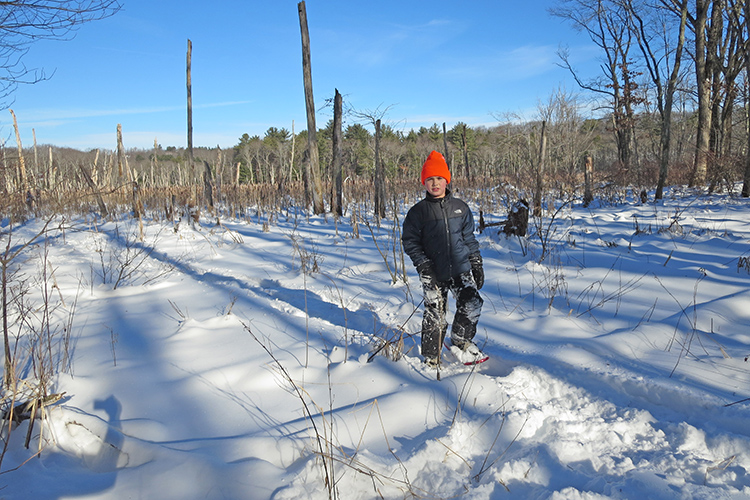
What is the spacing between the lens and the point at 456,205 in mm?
2793

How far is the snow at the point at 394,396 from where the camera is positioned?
1.66m

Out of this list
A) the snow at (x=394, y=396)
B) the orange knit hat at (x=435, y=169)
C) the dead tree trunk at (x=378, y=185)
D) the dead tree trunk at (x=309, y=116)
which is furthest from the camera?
the dead tree trunk at (x=309, y=116)

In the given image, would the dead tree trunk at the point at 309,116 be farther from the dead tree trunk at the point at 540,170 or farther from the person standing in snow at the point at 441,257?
the person standing in snow at the point at 441,257

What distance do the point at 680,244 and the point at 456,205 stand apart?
464 cm

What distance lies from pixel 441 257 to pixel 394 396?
97 centimetres

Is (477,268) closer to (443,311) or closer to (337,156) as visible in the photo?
(443,311)

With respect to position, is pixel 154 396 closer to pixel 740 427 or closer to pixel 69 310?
pixel 69 310

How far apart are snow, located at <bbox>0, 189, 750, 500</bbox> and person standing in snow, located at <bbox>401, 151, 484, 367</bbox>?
27cm

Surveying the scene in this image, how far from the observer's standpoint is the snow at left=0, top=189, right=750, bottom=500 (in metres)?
1.66

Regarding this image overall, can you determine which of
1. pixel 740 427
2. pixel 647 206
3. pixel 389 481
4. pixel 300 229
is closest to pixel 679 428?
pixel 740 427

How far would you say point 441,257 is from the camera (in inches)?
110

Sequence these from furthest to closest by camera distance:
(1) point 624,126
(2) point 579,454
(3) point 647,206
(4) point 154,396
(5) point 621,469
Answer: (1) point 624,126 → (3) point 647,206 → (4) point 154,396 → (2) point 579,454 → (5) point 621,469

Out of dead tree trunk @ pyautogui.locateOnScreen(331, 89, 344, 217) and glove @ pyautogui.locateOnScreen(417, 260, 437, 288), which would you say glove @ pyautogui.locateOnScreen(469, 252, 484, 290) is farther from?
dead tree trunk @ pyautogui.locateOnScreen(331, 89, 344, 217)

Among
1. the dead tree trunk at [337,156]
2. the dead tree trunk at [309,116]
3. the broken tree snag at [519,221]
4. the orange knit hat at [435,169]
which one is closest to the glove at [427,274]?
the orange knit hat at [435,169]
